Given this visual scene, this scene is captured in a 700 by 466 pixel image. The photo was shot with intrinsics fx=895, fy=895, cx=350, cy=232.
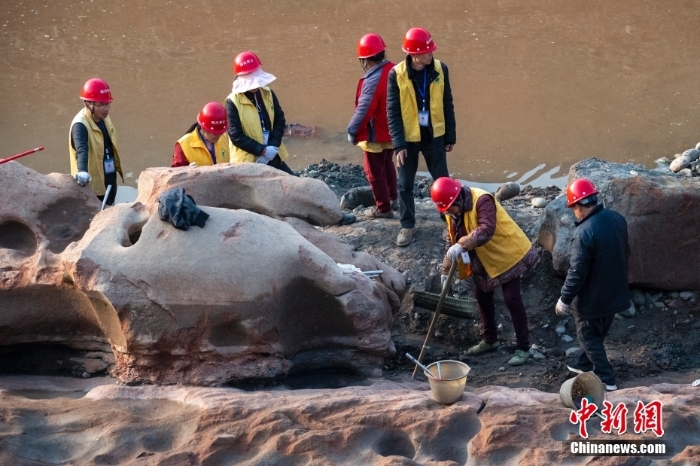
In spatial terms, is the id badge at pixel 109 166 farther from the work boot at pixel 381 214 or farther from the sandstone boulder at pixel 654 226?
the sandstone boulder at pixel 654 226

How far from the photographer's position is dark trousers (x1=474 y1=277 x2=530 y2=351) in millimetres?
6523

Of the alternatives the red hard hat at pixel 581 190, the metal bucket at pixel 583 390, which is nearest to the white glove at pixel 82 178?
the red hard hat at pixel 581 190

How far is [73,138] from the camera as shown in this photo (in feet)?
23.3

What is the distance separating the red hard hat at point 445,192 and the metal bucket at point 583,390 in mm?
1593

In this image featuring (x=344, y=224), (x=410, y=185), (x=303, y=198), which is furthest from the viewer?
(x=344, y=224)

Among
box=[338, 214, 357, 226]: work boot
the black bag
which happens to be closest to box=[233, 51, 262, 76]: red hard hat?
box=[338, 214, 357, 226]: work boot

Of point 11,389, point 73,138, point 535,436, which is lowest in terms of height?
point 535,436

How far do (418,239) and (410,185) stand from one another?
1.80 feet

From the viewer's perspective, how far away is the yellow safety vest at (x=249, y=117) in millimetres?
7344

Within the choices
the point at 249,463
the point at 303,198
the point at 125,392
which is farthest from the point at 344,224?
the point at 249,463

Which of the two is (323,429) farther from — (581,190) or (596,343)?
(581,190)

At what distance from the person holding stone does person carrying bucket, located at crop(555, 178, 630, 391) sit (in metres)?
1.68

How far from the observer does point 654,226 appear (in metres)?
7.05

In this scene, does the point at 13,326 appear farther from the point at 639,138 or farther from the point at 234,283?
the point at 639,138
